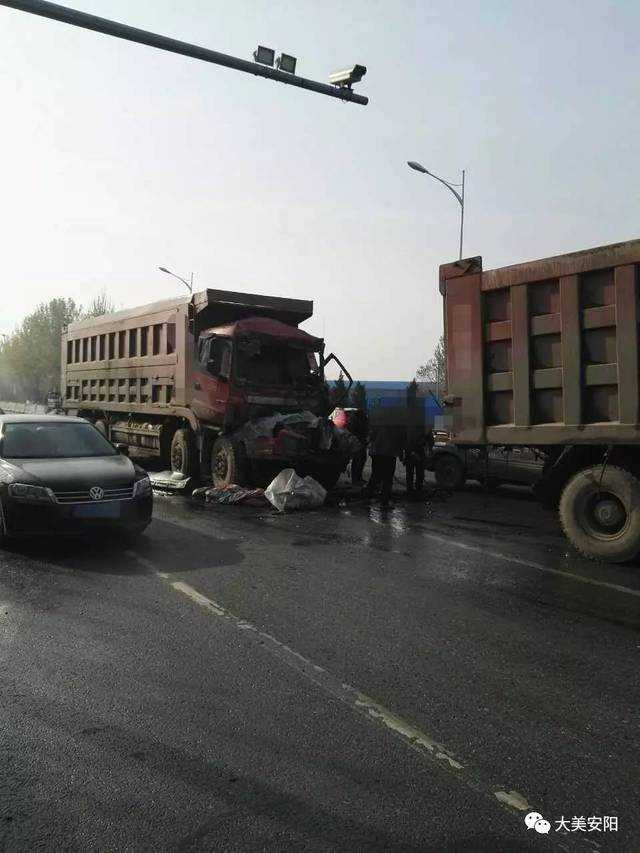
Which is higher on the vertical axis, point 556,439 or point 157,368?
point 157,368

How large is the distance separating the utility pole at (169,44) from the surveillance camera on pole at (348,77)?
0.04 m

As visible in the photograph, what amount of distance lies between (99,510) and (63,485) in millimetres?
439

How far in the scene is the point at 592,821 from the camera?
2.69 meters

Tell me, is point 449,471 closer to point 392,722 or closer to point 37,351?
point 392,722

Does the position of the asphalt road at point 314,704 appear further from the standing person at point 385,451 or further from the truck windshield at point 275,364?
the truck windshield at point 275,364

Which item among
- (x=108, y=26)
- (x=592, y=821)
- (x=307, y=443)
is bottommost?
(x=592, y=821)

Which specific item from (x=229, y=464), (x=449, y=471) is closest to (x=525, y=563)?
(x=229, y=464)

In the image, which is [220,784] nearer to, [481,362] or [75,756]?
[75,756]

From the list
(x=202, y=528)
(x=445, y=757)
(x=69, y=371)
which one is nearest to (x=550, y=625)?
(x=445, y=757)

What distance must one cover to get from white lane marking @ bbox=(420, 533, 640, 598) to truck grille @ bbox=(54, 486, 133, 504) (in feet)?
12.1

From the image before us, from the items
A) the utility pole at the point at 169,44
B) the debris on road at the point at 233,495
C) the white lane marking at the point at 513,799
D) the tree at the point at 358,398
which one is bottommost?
the white lane marking at the point at 513,799

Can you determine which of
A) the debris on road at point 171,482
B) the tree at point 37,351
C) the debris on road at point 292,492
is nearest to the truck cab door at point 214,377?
the debris on road at point 171,482

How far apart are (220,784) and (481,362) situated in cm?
604

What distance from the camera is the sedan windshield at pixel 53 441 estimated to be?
7957 millimetres
